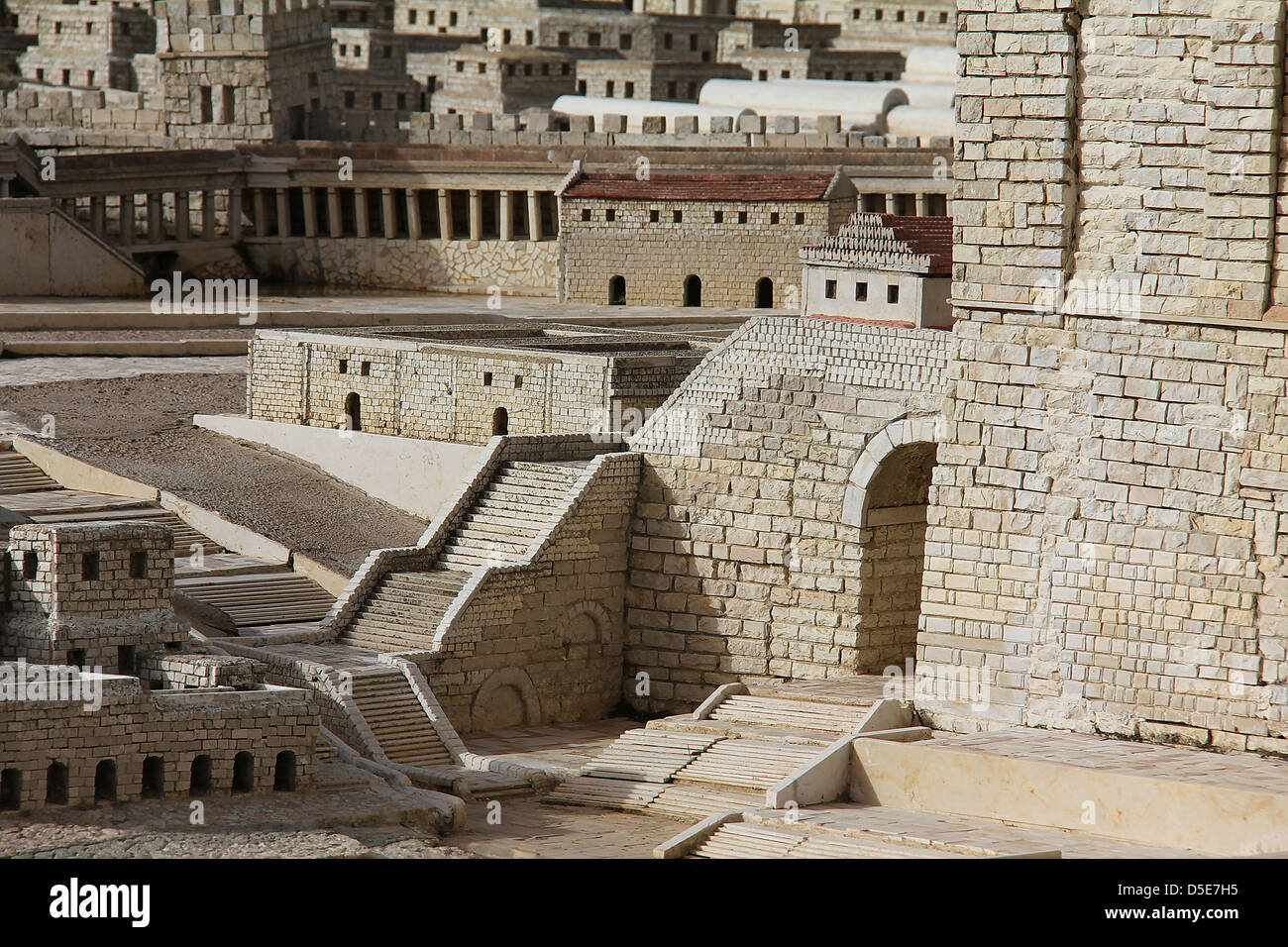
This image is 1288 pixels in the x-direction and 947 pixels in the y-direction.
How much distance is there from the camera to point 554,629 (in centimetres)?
3388

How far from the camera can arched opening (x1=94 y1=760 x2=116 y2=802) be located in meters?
26.9

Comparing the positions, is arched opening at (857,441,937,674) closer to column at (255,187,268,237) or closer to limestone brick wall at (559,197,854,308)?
limestone brick wall at (559,197,854,308)

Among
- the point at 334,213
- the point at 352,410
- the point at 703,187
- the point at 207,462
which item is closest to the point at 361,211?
the point at 334,213

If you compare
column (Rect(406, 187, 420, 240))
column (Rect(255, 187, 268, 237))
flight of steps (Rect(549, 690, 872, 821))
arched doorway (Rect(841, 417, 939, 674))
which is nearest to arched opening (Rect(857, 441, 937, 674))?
arched doorway (Rect(841, 417, 939, 674))

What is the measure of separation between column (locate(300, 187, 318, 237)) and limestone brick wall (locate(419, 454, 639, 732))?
2621cm

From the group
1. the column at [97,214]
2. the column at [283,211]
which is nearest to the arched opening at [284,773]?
the column at [97,214]

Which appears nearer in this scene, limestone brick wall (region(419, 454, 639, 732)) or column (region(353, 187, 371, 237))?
limestone brick wall (region(419, 454, 639, 732))

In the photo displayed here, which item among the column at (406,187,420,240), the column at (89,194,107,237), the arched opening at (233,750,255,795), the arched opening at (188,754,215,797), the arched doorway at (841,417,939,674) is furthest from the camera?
the column at (406,187,420,240)

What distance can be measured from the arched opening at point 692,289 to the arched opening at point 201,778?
1008 inches

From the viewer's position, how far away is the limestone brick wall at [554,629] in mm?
32844

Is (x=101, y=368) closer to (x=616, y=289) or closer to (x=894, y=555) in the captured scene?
(x=616, y=289)

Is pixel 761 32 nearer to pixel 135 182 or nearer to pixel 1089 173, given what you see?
pixel 135 182

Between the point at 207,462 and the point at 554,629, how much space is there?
27.1 ft
